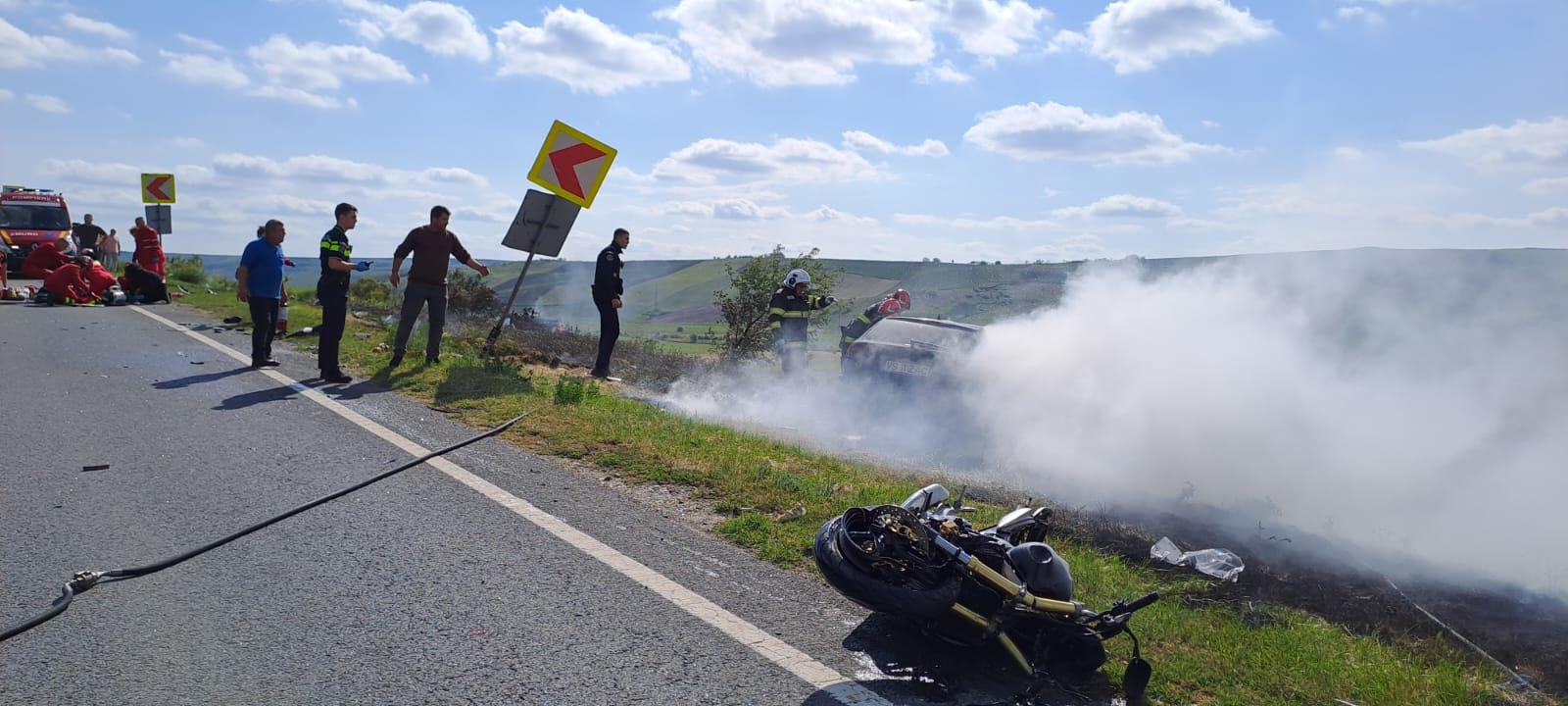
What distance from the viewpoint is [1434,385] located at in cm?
1100

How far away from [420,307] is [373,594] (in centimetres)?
737

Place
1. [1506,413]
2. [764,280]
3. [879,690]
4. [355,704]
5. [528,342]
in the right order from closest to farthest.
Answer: [355,704]
[879,690]
[1506,413]
[528,342]
[764,280]

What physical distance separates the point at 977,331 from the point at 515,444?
548cm

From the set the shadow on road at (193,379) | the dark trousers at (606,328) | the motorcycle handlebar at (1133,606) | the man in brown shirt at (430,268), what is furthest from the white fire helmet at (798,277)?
the motorcycle handlebar at (1133,606)

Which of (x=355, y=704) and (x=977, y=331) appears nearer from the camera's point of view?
(x=355, y=704)

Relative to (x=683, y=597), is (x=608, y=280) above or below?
above

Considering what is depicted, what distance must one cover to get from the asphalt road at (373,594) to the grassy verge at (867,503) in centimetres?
51

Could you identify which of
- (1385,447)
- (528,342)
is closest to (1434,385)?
(1385,447)

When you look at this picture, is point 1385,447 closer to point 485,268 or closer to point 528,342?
point 485,268


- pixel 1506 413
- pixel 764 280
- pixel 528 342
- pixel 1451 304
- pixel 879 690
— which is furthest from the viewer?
pixel 764 280

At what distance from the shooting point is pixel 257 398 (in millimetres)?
9023

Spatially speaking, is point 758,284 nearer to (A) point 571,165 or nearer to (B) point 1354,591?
(A) point 571,165

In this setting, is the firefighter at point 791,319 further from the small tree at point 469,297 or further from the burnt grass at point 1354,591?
the small tree at point 469,297

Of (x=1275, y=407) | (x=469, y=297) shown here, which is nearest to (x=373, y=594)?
(x=1275, y=407)
